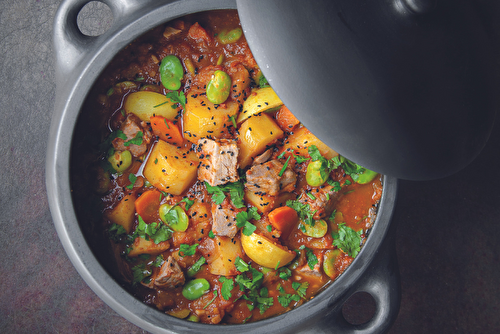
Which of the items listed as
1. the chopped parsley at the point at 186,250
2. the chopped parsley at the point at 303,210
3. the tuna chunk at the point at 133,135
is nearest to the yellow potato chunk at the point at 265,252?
the chopped parsley at the point at 303,210

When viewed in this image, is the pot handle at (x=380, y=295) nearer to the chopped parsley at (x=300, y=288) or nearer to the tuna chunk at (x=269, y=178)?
the chopped parsley at (x=300, y=288)

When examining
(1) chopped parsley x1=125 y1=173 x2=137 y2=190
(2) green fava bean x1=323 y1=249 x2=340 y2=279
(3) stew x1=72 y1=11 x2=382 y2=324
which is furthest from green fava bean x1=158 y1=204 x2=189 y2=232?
(2) green fava bean x1=323 y1=249 x2=340 y2=279

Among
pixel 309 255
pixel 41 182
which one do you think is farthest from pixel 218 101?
pixel 41 182

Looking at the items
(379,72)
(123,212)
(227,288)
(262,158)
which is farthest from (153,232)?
(379,72)

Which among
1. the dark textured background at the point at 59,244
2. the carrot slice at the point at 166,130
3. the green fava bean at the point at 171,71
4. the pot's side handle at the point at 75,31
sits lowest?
Answer: the dark textured background at the point at 59,244

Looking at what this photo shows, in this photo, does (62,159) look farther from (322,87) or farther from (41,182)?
(322,87)

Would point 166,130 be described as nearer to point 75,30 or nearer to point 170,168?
point 170,168
